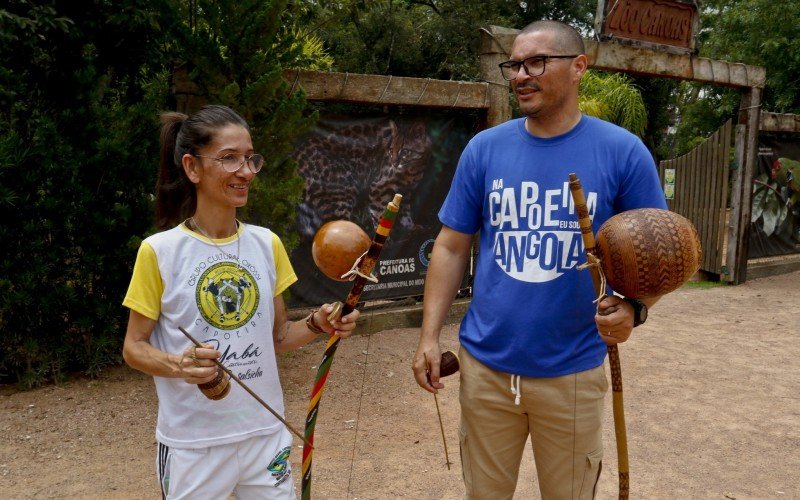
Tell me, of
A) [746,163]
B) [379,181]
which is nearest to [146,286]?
[379,181]

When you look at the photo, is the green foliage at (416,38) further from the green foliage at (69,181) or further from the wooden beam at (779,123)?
the green foliage at (69,181)

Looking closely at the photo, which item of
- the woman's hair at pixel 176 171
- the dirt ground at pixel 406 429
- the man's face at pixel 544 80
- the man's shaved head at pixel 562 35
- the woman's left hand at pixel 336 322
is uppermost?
the man's shaved head at pixel 562 35

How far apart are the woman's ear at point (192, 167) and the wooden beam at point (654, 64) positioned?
547cm

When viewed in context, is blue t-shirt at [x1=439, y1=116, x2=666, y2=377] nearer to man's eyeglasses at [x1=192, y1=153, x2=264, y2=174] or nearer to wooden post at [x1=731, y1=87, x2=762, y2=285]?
man's eyeglasses at [x1=192, y1=153, x2=264, y2=174]

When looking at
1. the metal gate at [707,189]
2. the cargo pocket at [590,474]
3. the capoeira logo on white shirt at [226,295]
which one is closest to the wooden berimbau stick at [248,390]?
the capoeira logo on white shirt at [226,295]

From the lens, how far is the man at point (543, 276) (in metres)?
2.36

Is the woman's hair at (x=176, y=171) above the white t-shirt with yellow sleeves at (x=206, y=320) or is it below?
above

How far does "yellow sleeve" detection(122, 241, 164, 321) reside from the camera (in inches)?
83.9

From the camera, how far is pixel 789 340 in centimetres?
738

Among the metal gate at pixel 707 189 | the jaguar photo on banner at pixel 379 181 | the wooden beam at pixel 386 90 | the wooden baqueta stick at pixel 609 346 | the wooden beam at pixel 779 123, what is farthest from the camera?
the wooden beam at pixel 779 123

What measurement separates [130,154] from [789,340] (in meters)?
6.40

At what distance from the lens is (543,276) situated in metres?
2.38

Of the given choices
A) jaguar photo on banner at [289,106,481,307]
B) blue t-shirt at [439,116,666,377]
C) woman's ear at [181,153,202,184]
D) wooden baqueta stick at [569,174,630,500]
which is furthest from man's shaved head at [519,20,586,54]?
jaguar photo on banner at [289,106,481,307]

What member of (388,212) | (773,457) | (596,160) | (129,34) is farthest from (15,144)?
(773,457)
